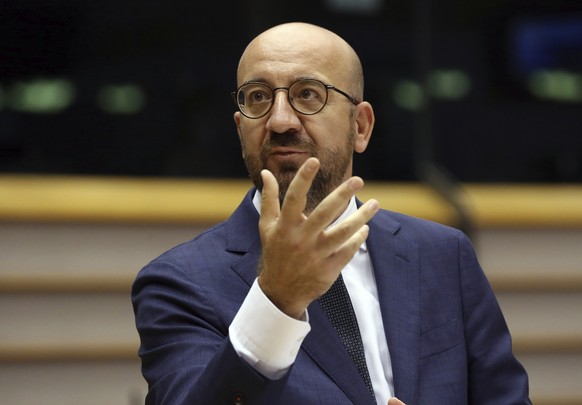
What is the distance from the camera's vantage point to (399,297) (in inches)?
94.7

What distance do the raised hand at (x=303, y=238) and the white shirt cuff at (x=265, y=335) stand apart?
0.02 metres

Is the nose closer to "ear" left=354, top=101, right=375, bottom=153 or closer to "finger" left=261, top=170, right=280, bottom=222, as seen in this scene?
"ear" left=354, top=101, right=375, bottom=153

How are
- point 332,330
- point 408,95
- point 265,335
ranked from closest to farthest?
point 265,335 → point 332,330 → point 408,95

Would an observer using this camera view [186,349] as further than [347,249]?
Yes

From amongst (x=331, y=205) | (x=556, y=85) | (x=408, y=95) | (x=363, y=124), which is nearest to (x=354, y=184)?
(x=331, y=205)

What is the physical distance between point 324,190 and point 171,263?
0.39 meters

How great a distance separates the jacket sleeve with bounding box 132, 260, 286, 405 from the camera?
1.94 meters

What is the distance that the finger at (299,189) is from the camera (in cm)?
179

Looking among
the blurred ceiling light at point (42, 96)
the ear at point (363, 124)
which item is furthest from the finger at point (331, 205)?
the blurred ceiling light at point (42, 96)

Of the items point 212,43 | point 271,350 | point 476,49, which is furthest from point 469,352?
point 476,49

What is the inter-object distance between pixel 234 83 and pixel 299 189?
3743 mm

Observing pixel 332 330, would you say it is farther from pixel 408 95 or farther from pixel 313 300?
pixel 408 95

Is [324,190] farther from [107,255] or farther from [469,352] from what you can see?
[107,255]

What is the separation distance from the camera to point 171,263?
229 centimetres
